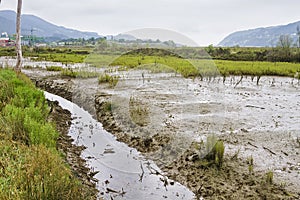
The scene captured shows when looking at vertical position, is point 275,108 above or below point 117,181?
above

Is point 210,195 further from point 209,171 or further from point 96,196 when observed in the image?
point 96,196

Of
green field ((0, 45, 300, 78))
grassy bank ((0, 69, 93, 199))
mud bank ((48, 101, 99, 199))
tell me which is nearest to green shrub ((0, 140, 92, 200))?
grassy bank ((0, 69, 93, 199))

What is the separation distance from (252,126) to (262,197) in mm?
3642

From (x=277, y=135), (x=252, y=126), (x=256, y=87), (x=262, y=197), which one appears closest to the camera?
(x=262, y=197)

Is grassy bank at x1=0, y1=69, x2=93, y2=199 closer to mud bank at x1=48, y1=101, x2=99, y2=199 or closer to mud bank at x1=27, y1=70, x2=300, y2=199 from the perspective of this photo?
A: mud bank at x1=48, y1=101, x2=99, y2=199

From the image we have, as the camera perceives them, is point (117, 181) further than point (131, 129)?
No

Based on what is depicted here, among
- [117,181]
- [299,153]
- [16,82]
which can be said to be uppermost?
[16,82]

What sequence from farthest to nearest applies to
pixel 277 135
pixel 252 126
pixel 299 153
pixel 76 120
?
1. pixel 76 120
2. pixel 252 126
3. pixel 277 135
4. pixel 299 153

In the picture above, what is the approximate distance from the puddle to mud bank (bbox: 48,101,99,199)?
0.14 meters

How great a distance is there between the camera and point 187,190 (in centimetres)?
490

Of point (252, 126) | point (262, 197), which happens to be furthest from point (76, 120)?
point (262, 197)

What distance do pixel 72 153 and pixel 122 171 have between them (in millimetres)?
1423

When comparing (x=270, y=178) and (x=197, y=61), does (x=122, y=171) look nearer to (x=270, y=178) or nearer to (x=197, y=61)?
(x=270, y=178)

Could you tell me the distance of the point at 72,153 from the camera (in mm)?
6488
